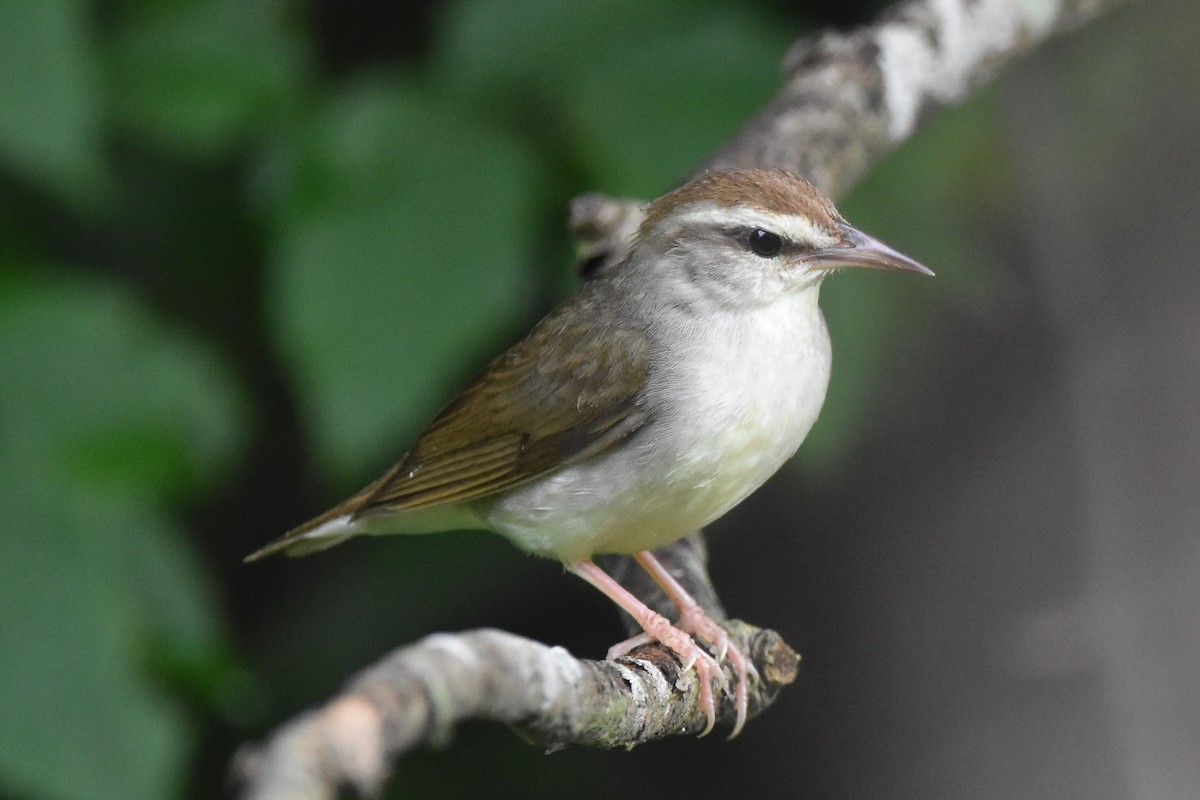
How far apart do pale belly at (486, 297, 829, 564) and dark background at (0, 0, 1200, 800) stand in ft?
1.87

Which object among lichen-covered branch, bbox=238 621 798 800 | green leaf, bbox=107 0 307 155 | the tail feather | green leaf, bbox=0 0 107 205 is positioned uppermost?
green leaf, bbox=107 0 307 155

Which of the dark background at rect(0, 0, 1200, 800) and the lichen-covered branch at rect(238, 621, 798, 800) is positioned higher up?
the dark background at rect(0, 0, 1200, 800)

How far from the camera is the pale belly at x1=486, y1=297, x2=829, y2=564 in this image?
3006 millimetres

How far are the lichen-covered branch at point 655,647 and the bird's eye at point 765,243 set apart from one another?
453 millimetres

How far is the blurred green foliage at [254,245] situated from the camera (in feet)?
10.0

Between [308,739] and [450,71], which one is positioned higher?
[450,71]

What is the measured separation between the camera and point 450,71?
3.86 meters

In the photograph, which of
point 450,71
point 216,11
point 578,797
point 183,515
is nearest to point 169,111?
point 216,11

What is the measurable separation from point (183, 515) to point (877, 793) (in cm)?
278

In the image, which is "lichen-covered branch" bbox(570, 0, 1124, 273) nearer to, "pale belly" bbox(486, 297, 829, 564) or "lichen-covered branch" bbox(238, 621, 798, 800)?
"pale belly" bbox(486, 297, 829, 564)

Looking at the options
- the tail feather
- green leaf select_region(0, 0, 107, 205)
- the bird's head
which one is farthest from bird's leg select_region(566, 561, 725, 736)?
green leaf select_region(0, 0, 107, 205)

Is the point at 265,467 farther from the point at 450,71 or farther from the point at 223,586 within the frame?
the point at 450,71

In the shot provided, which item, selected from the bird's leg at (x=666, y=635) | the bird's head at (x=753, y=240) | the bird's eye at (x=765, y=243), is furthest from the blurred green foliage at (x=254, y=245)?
the bird's leg at (x=666, y=635)

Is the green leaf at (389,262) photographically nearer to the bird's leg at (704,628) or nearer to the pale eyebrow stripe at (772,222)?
the pale eyebrow stripe at (772,222)
